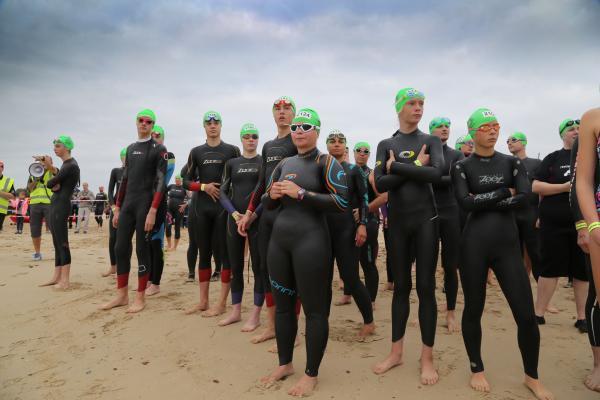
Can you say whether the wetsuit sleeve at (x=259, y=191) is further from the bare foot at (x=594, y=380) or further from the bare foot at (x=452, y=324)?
the bare foot at (x=594, y=380)

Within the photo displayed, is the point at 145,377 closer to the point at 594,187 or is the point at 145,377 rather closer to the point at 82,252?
the point at 594,187

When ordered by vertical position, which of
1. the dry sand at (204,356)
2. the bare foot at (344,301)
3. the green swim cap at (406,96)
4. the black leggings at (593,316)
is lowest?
the bare foot at (344,301)

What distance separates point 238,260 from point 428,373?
258cm

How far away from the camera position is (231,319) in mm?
4852

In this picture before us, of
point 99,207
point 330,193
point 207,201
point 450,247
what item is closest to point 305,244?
point 330,193

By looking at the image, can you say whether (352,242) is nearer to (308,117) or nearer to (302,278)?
(302,278)

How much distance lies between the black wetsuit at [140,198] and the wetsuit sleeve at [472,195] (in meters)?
4.08

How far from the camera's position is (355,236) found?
15.2ft

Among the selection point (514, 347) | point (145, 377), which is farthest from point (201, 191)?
point (514, 347)

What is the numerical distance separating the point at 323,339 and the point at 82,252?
34.0 feet

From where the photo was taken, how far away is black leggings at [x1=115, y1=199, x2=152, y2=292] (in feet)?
18.2

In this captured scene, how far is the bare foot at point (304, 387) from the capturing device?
9.96 feet

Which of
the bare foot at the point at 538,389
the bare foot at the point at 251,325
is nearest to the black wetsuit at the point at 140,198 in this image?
the bare foot at the point at 251,325

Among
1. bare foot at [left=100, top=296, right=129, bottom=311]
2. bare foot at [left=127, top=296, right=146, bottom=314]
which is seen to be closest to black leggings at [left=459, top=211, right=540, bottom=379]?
bare foot at [left=127, top=296, right=146, bottom=314]
